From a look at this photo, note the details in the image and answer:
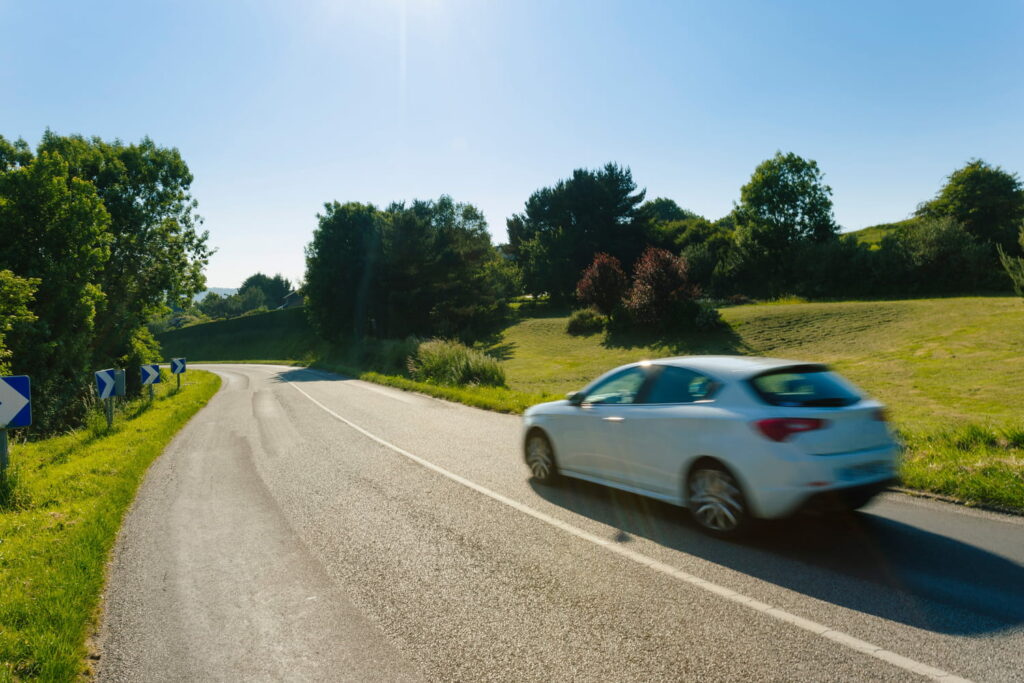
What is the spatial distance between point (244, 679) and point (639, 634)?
7.62 feet

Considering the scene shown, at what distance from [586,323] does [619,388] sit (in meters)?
32.6

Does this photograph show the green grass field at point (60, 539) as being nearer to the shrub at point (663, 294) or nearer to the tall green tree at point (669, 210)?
the shrub at point (663, 294)

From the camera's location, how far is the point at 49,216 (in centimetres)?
2014

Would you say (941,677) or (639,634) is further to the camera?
(639,634)

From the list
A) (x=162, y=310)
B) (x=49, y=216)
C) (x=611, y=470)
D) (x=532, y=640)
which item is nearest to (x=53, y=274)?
(x=49, y=216)

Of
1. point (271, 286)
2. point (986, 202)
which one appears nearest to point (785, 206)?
point (986, 202)

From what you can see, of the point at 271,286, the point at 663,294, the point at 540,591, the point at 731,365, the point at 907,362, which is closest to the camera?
the point at 540,591

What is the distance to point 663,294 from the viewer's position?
32.3 metres

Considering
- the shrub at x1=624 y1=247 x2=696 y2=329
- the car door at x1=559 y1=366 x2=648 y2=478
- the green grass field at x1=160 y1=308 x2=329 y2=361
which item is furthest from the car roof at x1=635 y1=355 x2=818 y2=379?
the green grass field at x1=160 y1=308 x2=329 y2=361

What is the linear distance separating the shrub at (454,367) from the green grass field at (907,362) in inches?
32.9

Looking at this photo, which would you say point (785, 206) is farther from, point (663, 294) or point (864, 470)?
point (864, 470)

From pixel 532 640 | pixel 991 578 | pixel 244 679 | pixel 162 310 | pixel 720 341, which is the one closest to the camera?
pixel 244 679

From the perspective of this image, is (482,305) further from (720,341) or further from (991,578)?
(991,578)

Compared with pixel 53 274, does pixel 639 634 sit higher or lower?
lower
